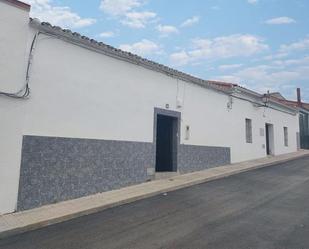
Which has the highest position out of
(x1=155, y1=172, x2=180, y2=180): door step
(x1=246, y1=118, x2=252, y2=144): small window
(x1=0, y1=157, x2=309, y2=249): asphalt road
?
(x1=246, y1=118, x2=252, y2=144): small window

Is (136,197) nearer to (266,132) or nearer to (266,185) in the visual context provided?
(266,185)

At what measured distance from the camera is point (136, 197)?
8430mm

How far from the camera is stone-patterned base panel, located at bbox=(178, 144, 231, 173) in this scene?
1235 centimetres

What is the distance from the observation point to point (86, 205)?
7.54 meters

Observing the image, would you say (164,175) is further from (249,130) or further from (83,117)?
(249,130)

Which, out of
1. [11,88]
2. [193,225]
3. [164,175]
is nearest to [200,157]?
[164,175]

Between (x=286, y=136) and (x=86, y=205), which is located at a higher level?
(x=286, y=136)

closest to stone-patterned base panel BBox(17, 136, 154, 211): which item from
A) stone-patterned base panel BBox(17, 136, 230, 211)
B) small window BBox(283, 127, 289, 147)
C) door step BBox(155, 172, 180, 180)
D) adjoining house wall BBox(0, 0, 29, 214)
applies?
stone-patterned base panel BBox(17, 136, 230, 211)

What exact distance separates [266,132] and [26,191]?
17.1 meters

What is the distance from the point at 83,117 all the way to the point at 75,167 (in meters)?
1.40

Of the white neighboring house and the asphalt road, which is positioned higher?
the white neighboring house

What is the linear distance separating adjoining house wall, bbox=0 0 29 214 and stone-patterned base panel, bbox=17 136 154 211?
0.69 feet

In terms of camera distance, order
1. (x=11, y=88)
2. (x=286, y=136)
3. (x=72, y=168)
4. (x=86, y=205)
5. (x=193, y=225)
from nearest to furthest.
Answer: (x=193, y=225), (x=11, y=88), (x=86, y=205), (x=72, y=168), (x=286, y=136)

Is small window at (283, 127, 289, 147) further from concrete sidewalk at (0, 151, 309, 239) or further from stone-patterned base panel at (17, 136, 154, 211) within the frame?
stone-patterned base panel at (17, 136, 154, 211)
